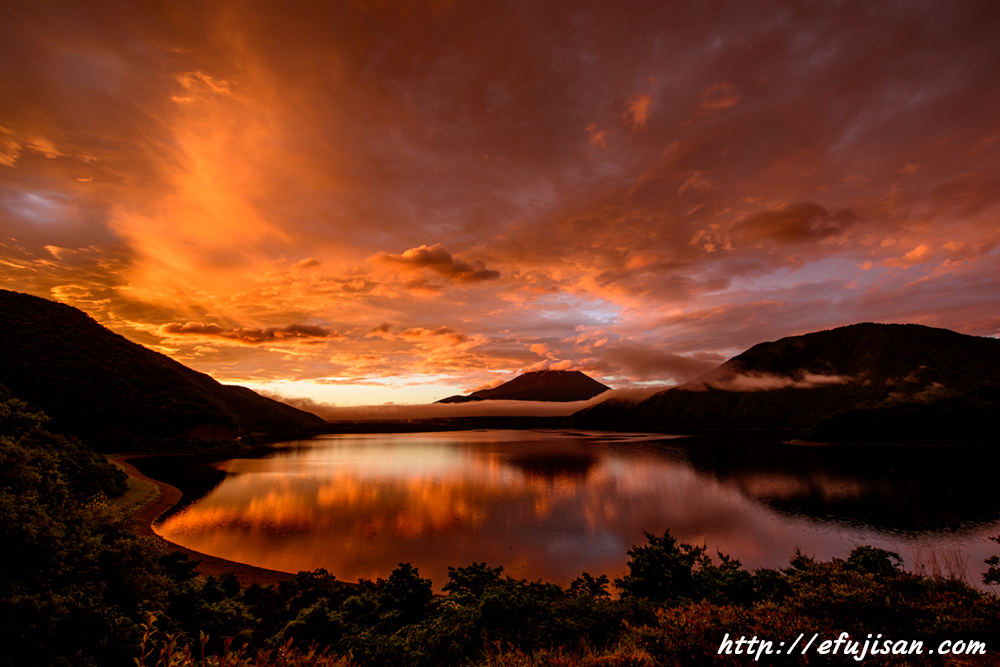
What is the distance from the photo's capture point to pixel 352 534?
3497cm

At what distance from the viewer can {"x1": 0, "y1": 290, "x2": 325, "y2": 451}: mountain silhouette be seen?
94375 mm

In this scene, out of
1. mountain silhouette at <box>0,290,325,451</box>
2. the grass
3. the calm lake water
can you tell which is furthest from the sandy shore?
mountain silhouette at <box>0,290,325,451</box>

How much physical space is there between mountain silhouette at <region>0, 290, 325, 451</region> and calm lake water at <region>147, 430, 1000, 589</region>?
5271 cm

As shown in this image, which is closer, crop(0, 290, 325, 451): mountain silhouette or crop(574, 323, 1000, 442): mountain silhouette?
crop(0, 290, 325, 451): mountain silhouette

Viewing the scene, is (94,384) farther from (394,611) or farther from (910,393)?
(910,393)

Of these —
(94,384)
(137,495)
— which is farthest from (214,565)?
(94,384)

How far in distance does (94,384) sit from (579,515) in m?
139

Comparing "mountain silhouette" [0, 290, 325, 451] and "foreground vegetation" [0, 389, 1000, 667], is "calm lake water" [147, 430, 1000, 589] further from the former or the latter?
"mountain silhouette" [0, 290, 325, 451]

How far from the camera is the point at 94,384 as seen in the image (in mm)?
105938

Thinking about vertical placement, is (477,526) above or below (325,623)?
below

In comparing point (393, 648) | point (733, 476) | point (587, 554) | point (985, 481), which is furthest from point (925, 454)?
point (393, 648)

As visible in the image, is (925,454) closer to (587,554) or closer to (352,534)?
(587,554)

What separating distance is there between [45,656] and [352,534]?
30.2 m

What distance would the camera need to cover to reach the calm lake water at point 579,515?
29.5 meters
